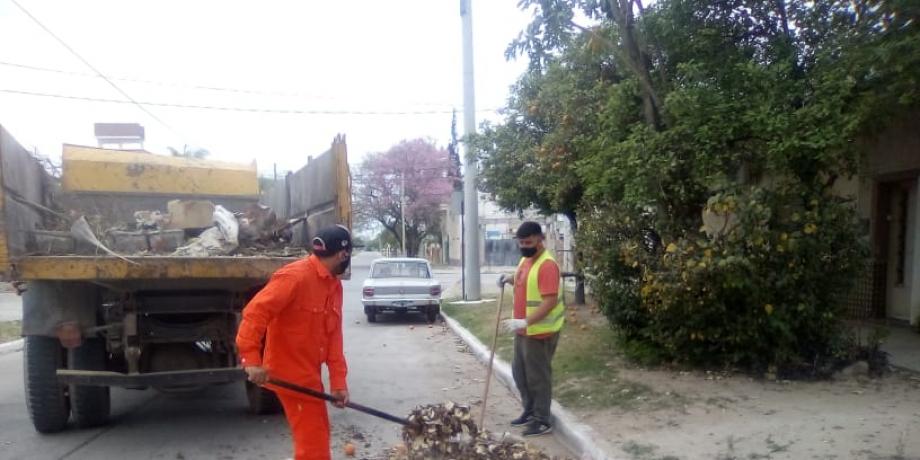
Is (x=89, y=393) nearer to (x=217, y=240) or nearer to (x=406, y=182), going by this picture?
(x=217, y=240)

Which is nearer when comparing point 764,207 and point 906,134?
point 764,207

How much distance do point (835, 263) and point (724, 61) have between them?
→ 238 cm

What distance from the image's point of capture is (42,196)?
6.49 m

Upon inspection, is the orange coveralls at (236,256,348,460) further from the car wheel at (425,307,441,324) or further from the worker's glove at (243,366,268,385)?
the car wheel at (425,307,441,324)

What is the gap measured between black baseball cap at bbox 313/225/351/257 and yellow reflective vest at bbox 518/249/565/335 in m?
2.08

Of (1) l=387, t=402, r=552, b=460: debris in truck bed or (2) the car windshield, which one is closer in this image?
(1) l=387, t=402, r=552, b=460: debris in truck bed

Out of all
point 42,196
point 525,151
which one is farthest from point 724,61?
point 42,196

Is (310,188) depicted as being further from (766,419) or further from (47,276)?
(766,419)

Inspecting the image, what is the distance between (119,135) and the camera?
1138 cm

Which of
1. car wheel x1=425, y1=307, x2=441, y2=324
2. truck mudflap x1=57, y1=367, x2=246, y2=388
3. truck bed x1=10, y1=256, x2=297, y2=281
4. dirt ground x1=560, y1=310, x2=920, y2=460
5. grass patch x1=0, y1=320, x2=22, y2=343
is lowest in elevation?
car wheel x1=425, y1=307, x2=441, y2=324

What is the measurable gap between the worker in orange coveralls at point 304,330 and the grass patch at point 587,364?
3074mm

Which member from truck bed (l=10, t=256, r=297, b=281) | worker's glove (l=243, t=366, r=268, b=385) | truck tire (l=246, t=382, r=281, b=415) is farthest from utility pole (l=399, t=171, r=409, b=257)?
worker's glove (l=243, t=366, r=268, b=385)

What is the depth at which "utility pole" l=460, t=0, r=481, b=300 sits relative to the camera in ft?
55.4

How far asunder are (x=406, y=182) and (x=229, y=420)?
37557mm
